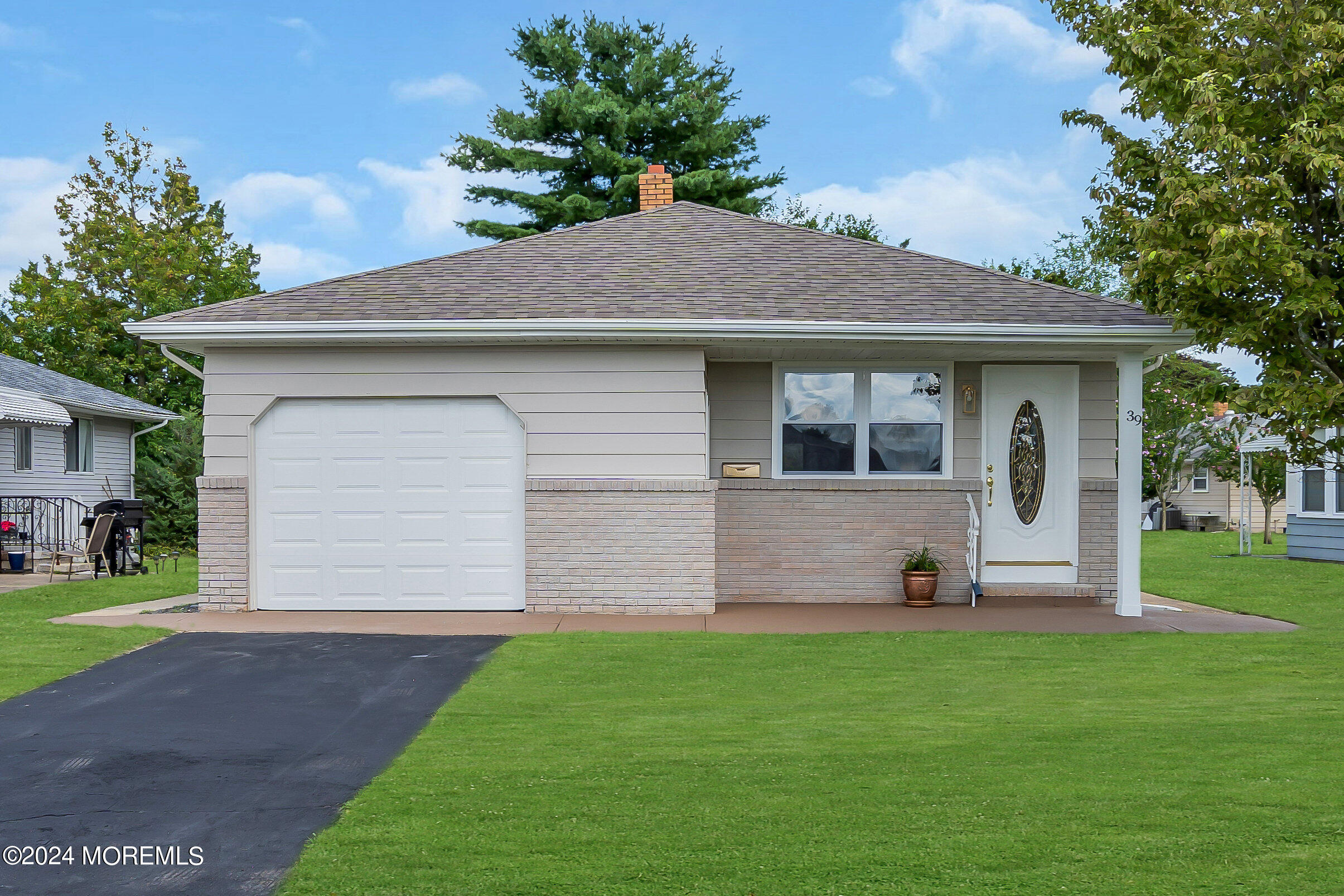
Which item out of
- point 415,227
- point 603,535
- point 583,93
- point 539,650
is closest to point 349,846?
point 539,650

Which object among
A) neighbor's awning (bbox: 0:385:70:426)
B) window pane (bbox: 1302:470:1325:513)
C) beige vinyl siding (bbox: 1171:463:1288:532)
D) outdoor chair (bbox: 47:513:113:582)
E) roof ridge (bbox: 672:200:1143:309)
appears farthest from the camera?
beige vinyl siding (bbox: 1171:463:1288:532)

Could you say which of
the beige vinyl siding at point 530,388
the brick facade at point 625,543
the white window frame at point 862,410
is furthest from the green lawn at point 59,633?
the white window frame at point 862,410

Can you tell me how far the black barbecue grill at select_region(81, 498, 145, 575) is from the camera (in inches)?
661

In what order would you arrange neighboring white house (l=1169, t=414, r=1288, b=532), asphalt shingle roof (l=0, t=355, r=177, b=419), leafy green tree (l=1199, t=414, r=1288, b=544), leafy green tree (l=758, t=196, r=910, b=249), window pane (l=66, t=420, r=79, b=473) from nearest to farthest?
asphalt shingle roof (l=0, t=355, r=177, b=419)
window pane (l=66, t=420, r=79, b=473)
leafy green tree (l=1199, t=414, r=1288, b=544)
neighboring white house (l=1169, t=414, r=1288, b=532)
leafy green tree (l=758, t=196, r=910, b=249)

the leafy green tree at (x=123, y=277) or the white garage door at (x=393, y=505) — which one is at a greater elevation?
the leafy green tree at (x=123, y=277)

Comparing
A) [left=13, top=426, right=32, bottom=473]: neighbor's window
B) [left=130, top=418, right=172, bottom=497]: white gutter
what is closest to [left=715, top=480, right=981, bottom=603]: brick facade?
[left=13, top=426, right=32, bottom=473]: neighbor's window

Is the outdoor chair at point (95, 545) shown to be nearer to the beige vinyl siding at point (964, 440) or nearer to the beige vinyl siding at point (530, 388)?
the beige vinyl siding at point (530, 388)

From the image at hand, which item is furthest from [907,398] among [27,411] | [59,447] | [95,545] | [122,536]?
[59,447]

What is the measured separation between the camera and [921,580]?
11547mm

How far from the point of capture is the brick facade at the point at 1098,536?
39.5 feet

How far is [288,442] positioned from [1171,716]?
8.48 metres

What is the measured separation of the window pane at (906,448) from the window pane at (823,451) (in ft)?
0.85

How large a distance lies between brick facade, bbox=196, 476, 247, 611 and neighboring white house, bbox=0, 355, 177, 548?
893cm

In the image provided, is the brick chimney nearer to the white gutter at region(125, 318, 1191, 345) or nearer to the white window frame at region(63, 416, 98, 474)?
the white gutter at region(125, 318, 1191, 345)
